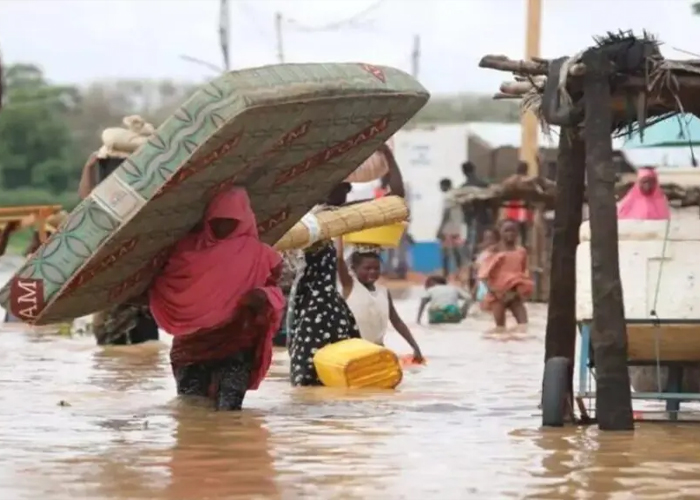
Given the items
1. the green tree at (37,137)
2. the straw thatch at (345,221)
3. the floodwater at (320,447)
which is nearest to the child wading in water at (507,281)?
the floodwater at (320,447)

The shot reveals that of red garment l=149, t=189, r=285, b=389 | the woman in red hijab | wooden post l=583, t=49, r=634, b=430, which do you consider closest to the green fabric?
the woman in red hijab

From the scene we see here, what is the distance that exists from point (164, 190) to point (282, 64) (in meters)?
0.96

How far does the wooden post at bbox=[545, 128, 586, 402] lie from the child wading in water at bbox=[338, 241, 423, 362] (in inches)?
136

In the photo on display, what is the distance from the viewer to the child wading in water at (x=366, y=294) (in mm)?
15594

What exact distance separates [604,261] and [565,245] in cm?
124

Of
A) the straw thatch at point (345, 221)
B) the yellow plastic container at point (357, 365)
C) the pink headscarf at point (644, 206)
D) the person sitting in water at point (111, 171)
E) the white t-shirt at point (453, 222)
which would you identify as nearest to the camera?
the straw thatch at point (345, 221)

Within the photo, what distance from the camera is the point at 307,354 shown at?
14.5 m

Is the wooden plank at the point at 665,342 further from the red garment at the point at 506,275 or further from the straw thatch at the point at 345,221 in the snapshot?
the red garment at the point at 506,275

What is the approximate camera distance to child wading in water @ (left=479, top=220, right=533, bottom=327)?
26.1 metres

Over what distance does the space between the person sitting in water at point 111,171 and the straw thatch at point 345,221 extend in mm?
2832

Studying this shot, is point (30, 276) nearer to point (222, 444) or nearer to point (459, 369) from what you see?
point (222, 444)

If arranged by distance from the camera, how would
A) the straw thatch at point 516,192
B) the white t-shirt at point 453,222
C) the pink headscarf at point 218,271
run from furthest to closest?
the white t-shirt at point 453,222 < the straw thatch at point 516,192 < the pink headscarf at point 218,271

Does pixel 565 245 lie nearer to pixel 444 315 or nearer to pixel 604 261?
pixel 604 261

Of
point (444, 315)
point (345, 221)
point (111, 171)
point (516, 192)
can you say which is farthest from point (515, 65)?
point (516, 192)
